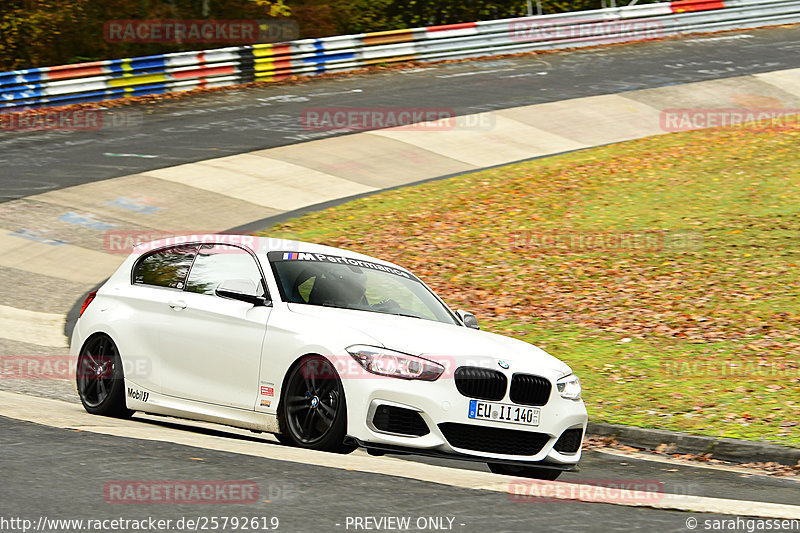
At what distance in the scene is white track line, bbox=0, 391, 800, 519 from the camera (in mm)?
6570

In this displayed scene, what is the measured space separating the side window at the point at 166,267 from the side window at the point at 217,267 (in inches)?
4.2

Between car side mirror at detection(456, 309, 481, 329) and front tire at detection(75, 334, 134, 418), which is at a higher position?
car side mirror at detection(456, 309, 481, 329)

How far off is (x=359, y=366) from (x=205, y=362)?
1.54 meters

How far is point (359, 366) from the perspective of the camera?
757 cm

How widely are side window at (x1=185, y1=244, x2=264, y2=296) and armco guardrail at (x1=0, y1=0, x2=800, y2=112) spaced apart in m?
19.5

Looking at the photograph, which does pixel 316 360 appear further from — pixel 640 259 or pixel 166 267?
pixel 640 259

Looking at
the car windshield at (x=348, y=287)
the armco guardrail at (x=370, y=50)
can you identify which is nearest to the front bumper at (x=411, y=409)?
the car windshield at (x=348, y=287)

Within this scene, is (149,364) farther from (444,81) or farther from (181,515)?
(444,81)

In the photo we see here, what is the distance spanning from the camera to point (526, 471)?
833cm

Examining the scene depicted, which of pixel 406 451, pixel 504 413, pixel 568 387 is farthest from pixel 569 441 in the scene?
pixel 406 451

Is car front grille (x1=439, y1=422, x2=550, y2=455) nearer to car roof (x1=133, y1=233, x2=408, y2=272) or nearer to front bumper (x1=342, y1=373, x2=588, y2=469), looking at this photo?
front bumper (x1=342, y1=373, x2=588, y2=469)

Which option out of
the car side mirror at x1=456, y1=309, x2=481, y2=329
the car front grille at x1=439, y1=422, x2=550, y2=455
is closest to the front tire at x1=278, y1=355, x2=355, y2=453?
the car front grille at x1=439, y1=422, x2=550, y2=455

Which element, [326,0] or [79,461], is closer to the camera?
[79,461]

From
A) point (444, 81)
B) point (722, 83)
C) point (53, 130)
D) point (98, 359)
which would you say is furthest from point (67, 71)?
point (98, 359)
